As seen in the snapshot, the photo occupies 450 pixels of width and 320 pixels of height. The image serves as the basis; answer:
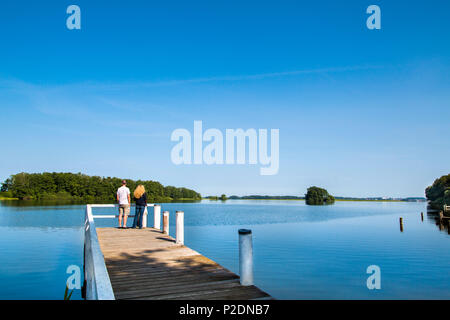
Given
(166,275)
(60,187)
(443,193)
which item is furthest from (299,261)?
(60,187)

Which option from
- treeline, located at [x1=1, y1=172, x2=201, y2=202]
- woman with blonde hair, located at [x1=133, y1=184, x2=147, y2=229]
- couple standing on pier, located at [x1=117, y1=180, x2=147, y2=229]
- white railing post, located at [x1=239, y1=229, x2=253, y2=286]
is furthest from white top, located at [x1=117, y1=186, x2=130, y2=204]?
treeline, located at [x1=1, y1=172, x2=201, y2=202]

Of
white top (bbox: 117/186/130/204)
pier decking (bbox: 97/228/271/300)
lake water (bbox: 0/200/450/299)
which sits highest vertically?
white top (bbox: 117/186/130/204)

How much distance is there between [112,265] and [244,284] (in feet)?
13.5

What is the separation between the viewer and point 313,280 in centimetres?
1709

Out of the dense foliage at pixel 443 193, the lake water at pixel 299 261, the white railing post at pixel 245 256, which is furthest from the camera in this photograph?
the dense foliage at pixel 443 193

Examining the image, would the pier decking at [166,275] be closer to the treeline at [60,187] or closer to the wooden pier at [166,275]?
the wooden pier at [166,275]

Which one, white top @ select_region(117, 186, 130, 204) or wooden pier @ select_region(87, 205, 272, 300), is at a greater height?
white top @ select_region(117, 186, 130, 204)

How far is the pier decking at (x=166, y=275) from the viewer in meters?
6.65

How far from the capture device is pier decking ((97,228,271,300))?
6.65 meters

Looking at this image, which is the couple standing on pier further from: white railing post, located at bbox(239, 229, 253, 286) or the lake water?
white railing post, located at bbox(239, 229, 253, 286)

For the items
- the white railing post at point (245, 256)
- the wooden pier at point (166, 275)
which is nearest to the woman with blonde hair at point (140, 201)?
the wooden pier at point (166, 275)

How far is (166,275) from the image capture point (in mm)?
→ 8070
